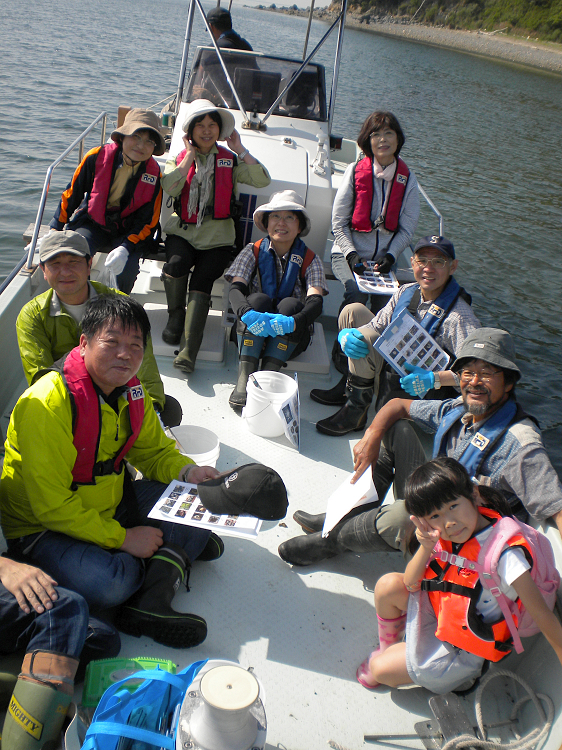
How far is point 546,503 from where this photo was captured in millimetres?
1950

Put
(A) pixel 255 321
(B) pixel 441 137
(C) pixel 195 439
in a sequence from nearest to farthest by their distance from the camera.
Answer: (C) pixel 195 439
(A) pixel 255 321
(B) pixel 441 137

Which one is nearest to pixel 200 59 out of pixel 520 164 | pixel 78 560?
pixel 78 560

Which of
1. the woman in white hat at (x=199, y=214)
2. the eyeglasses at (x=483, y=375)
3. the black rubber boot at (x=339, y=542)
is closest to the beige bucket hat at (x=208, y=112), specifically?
the woman in white hat at (x=199, y=214)

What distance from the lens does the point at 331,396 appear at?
3500 mm

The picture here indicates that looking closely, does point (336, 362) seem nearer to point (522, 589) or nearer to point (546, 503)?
point (546, 503)

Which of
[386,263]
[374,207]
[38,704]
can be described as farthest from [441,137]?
[38,704]

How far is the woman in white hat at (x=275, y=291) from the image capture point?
129 inches

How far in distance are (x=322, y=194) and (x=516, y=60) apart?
42171 mm

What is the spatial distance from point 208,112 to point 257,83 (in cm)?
171

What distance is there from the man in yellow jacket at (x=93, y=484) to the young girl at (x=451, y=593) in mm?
712

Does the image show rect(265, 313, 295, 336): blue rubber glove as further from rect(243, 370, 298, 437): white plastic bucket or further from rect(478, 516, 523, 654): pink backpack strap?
rect(478, 516, 523, 654): pink backpack strap

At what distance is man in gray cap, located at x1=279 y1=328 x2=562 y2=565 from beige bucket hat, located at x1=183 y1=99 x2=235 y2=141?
211 centimetres

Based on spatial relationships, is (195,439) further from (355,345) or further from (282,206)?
(282,206)

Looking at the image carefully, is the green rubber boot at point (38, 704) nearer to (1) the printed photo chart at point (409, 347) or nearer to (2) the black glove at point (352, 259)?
(1) the printed photo chart at point (409, 347)
